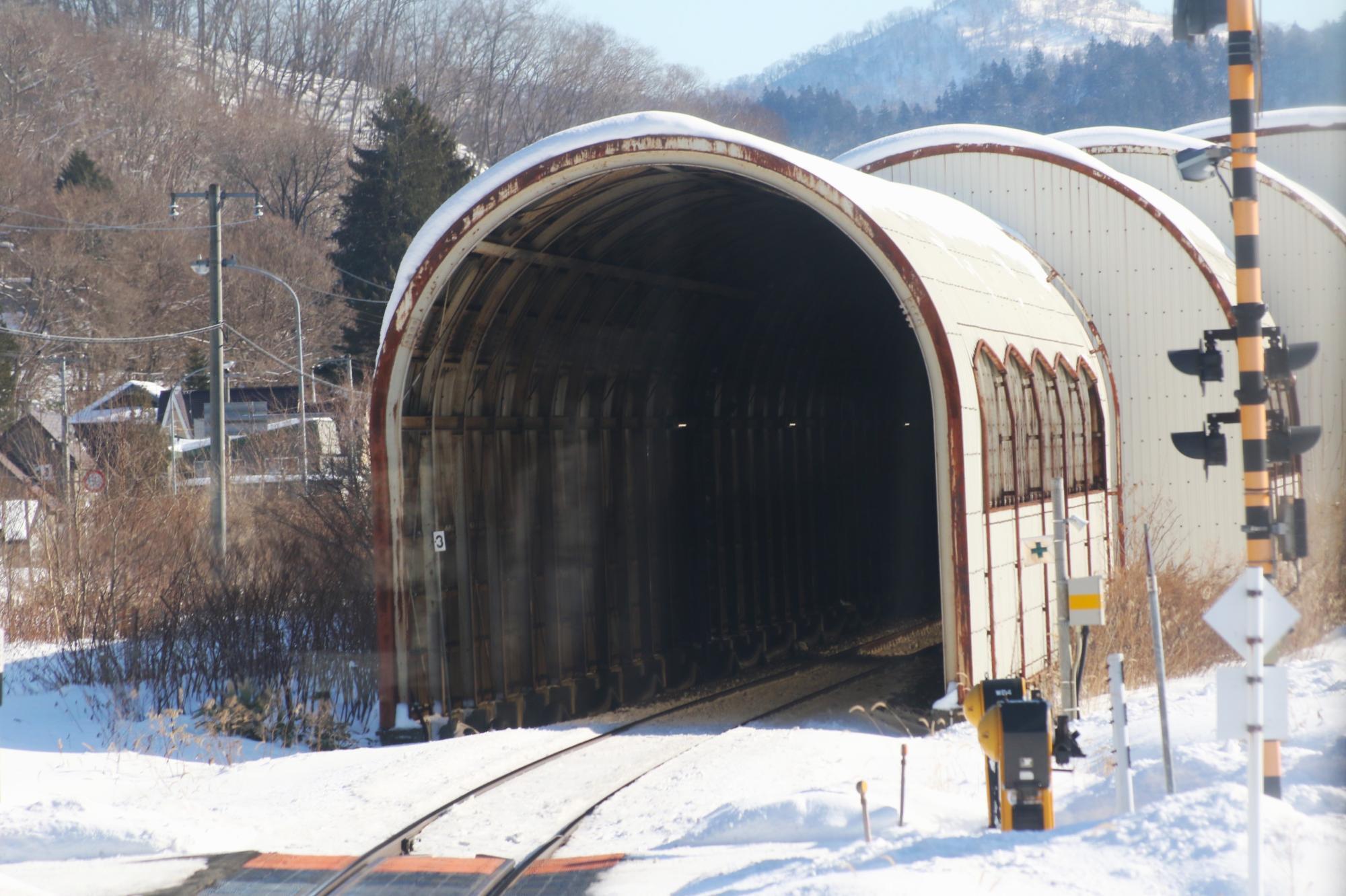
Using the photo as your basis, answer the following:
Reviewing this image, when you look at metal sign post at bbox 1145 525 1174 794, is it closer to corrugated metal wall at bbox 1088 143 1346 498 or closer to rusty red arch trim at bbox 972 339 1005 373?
rusty red arch trim at bbox 972 339 1005 373

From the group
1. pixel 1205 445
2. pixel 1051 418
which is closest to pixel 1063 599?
pixel 1205 445

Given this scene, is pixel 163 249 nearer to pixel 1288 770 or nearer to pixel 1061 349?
pixel 1061 349

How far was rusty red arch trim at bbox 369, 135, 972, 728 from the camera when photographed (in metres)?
13.4

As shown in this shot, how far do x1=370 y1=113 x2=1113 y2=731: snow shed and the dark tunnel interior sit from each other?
0.14ft

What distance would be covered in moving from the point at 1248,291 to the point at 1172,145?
15871mm

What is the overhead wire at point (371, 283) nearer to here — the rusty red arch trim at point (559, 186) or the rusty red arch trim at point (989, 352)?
the rusty red arch trim at point (559, 186)

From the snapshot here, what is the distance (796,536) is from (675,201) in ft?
24.5

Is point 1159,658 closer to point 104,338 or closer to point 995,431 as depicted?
point 995,431

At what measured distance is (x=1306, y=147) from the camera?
1037 inches

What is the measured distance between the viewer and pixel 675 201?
1622 centimetres

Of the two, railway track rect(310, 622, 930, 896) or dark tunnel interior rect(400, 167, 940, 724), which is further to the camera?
dark tunnel interior rect(400, 167, 940, 724)

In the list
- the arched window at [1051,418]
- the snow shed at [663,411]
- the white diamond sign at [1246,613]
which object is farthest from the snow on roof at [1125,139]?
the white diamond sign at [1246,613]

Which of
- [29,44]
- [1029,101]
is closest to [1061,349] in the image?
[29,44]

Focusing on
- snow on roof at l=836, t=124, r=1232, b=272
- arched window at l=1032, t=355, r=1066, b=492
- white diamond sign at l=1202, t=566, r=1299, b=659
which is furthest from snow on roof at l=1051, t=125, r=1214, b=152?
white diamond sign at l=1202, t=566, r=1299, b=659
